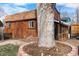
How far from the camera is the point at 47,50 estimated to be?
2.23 metres

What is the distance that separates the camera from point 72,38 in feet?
7.36

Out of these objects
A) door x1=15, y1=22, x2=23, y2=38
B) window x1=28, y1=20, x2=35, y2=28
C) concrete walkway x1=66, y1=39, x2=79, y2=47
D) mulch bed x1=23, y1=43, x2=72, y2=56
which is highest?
window x1=28, y1=20, x2=35, y2=28

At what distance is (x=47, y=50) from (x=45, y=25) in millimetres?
281

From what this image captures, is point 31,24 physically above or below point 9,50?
above

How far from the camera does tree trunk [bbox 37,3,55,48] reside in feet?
7.29

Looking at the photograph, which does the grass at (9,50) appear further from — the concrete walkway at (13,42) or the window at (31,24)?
the window at (31,24)

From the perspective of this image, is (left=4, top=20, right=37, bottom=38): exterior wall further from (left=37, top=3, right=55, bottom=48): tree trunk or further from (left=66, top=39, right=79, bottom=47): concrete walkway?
(left=66, top=39, right=79, bottom=47): concrete walkway

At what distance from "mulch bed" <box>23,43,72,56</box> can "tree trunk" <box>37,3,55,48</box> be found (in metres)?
Answer: 0.05

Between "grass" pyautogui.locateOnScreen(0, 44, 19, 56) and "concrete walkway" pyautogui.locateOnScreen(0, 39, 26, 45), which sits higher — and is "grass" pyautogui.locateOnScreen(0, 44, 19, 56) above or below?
below

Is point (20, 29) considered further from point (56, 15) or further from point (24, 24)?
point (56, 15)

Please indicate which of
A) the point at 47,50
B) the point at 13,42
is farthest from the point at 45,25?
the point at 13,42

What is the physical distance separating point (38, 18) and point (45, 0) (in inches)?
8.5

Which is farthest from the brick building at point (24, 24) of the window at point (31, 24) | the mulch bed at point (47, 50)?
the mulch bed at point (47, 50)

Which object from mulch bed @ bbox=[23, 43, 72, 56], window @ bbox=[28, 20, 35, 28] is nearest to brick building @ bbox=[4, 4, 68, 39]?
window @ bbox=[28, 20, 35, 28]
